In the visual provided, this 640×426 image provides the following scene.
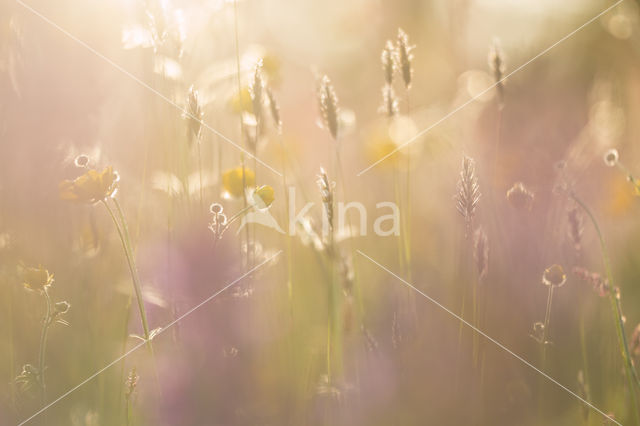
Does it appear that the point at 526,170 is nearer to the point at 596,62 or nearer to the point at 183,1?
the point at 596,62

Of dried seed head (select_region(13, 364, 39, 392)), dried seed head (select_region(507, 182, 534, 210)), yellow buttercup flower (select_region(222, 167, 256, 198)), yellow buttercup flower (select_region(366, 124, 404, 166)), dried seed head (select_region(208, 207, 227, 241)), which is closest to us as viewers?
dried seed head (select_region(13, 364, 39, 392))

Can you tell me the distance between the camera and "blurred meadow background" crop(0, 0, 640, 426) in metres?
1.09

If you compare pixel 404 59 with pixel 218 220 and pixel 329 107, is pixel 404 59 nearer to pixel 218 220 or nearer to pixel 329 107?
pixel 329 107

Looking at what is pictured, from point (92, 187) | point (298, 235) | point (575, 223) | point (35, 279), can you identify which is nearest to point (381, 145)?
point (298, 235)

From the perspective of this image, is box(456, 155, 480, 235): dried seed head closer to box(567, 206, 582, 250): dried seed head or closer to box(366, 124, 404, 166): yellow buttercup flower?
box(567, 206, 582, 250): dried seed head

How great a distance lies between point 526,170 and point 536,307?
738 millimetres

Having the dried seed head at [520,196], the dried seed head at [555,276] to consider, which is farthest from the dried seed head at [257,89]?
the dried seed head at [555,276]

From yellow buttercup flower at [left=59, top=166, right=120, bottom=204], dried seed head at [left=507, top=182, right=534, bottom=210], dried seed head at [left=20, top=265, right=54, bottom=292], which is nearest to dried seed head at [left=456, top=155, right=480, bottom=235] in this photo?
dried seed head at [left=507, top=182, right=534, bottom=210]

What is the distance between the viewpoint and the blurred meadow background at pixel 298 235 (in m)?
1.09

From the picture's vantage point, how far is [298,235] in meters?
1.67

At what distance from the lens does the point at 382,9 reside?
2.91m

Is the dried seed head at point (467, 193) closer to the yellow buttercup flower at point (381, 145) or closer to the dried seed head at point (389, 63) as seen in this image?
the dried seed head at point (389, 63)

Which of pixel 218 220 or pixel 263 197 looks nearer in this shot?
pixel 218 220

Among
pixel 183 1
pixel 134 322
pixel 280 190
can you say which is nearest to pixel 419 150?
pixel 280 190
